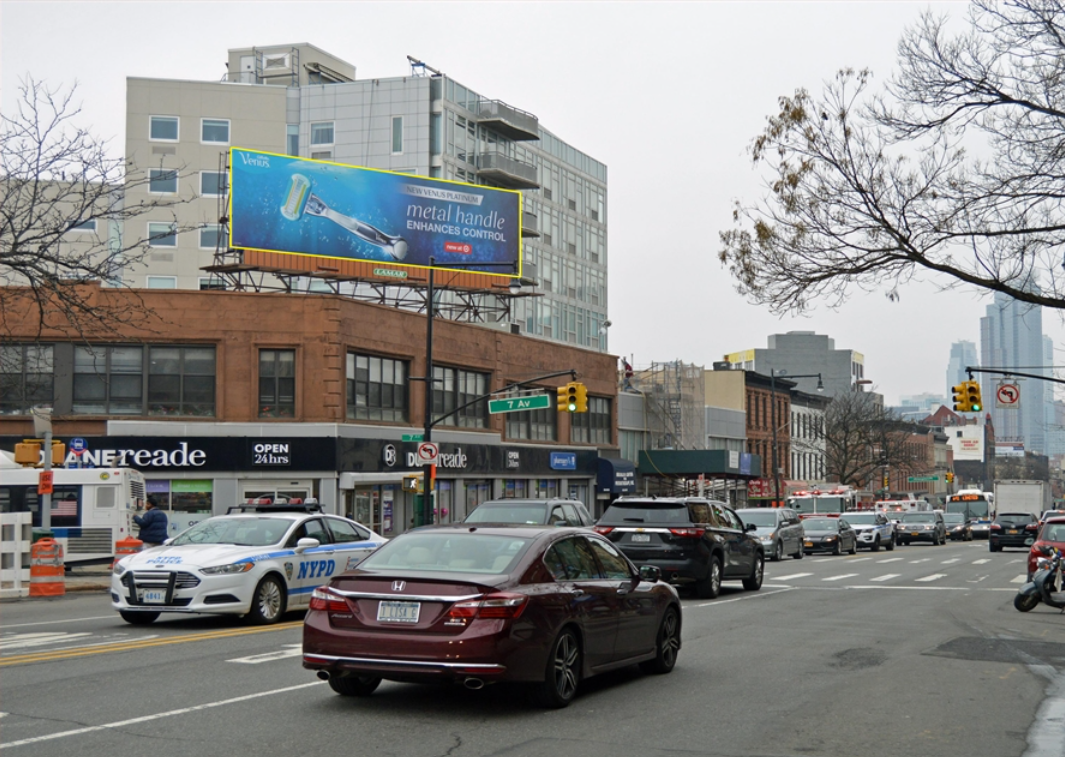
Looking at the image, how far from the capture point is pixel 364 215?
46969 mm

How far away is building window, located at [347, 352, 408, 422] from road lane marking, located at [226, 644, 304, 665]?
94.4ft

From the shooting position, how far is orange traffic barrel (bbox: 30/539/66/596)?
76.3ft

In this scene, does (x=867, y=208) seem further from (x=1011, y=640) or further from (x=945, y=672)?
(x=945, y=672)

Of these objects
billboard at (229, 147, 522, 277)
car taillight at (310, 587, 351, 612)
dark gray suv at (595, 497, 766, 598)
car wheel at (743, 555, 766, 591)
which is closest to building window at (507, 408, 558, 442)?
billboard at (229, 147, 522, 277)

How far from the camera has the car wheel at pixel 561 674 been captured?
980 centimetres

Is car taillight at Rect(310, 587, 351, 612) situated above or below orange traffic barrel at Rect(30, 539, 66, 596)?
above

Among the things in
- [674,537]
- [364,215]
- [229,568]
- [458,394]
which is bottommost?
[229,568]

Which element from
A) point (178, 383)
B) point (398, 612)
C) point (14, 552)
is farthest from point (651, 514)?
point (178, 383)

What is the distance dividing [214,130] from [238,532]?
5434cm

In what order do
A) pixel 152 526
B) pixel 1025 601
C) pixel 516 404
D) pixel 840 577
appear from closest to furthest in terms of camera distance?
1. pixel 1025 601
2. pixel 152 526
3. pixel 840 577
4. pixel 516 404

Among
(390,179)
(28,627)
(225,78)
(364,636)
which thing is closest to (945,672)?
(364,636)

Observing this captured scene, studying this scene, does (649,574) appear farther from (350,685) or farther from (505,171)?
(505,171)

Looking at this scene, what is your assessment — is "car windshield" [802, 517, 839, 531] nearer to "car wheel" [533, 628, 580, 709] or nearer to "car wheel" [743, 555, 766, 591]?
"car wheel" [743, 555, 766, 591]

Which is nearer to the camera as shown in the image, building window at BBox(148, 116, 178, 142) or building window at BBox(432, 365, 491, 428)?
building window at BBox(432, 365, 491, 428)
